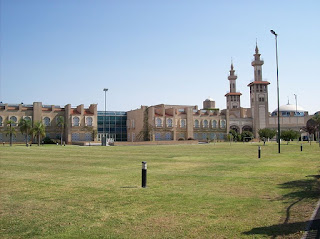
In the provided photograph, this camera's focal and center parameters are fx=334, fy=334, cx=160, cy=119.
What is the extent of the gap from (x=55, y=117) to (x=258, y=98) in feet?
198

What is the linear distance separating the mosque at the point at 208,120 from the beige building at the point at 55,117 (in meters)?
13.0

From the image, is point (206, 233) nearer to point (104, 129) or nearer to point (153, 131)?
point (153, 131)

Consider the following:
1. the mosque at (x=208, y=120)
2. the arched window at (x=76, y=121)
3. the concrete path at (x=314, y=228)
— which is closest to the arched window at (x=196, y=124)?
the mosque at (x=208, y=120)

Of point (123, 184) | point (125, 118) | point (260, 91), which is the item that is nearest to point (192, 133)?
point (125, 118)

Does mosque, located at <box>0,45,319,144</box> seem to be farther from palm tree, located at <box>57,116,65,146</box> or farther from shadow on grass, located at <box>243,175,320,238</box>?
shadow on grass, located at <box>243,175,320,238</box>

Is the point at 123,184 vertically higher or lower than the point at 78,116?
lower

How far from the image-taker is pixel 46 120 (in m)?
83.2

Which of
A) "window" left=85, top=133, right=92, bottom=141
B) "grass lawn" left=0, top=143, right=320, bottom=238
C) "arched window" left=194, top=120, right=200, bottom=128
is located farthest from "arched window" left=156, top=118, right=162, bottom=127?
"grass lawn" left=0, top=143, right=320, bottom=238

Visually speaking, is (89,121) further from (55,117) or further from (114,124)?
(114,124)

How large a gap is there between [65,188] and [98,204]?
2780 mm

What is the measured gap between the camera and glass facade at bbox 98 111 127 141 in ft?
308

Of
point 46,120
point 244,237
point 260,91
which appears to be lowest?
point 244,237

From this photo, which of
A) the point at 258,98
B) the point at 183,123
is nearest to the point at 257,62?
the point at 258,98

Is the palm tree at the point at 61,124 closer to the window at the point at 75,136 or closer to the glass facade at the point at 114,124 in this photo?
the window at the point at 75,136
